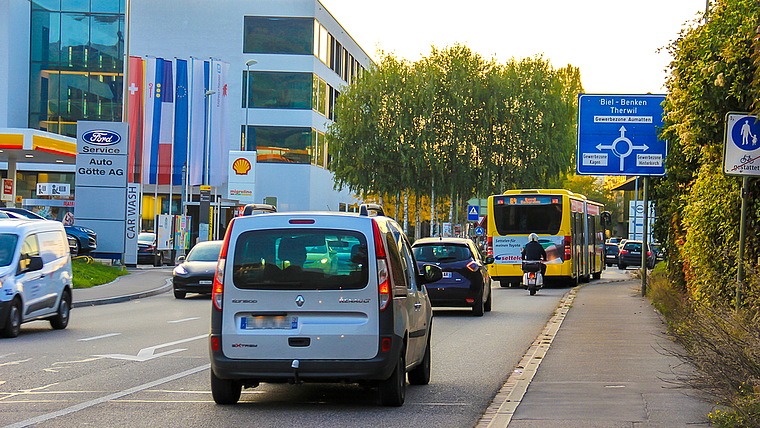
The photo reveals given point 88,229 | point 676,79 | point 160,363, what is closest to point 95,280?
point 88,229

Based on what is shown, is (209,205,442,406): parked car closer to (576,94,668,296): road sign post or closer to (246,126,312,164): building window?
(576,94,668,296): road sign post

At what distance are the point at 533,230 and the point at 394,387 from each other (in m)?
23.6

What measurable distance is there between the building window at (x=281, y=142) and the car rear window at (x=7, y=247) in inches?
1848

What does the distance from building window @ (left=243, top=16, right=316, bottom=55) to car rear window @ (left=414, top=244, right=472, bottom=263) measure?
43.3m

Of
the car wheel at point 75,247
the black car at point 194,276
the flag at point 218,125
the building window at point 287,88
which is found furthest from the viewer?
the building window at point 287,88

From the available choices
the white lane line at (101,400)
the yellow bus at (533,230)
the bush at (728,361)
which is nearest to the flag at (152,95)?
the yellow bus at (533,230)

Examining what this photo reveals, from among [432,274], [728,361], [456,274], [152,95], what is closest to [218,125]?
[152,95]

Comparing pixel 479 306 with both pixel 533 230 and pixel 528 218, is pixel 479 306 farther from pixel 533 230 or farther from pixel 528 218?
pixel 528 218

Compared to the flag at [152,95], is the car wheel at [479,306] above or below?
below

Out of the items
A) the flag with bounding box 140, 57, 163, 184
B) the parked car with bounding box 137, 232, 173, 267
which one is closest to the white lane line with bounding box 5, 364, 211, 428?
the parked car with bounding box 137, 232, 173, 267

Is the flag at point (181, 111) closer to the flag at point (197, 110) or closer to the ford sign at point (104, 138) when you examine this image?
the flag at point (197, 110)

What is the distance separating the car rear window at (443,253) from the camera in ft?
63.1

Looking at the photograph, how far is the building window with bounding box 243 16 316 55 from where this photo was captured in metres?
61.0

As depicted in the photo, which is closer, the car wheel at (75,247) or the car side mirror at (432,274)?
the car side mirror at (432,274)
